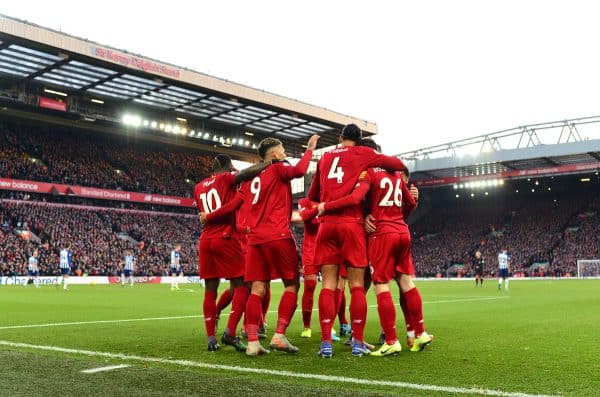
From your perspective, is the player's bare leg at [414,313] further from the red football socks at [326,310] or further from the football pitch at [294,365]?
the red football socks at [326,310]

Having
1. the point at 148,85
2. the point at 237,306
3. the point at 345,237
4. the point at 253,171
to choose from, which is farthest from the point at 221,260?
the point at 148,85

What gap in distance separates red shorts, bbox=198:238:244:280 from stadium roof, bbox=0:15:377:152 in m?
26.6

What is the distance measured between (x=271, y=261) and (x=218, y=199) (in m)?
1.07

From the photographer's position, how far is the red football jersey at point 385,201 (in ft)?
20.5

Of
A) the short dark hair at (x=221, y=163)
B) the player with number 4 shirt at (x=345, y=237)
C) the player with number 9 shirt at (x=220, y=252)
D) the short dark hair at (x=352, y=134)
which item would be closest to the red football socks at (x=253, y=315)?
the player with number 9 shirt at (x=220, y=252)

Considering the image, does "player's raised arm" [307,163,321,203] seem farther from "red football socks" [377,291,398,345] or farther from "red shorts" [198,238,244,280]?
"red football socks" [377,291,398,345]

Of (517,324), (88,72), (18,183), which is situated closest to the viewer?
(517,324)

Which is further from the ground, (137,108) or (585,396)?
(137,108)

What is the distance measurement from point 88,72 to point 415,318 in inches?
1281

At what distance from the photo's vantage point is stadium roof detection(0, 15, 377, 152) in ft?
101

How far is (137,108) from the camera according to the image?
1650 inches

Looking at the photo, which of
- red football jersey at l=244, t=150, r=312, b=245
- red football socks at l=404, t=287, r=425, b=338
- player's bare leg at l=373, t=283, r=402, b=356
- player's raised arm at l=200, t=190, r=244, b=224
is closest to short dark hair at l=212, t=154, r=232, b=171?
player's raised arm at l=200, t=190, r=244, b=224

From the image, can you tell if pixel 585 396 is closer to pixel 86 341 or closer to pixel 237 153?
pixel 86 341

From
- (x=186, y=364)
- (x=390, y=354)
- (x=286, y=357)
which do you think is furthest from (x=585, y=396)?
(x=186, y=364)
